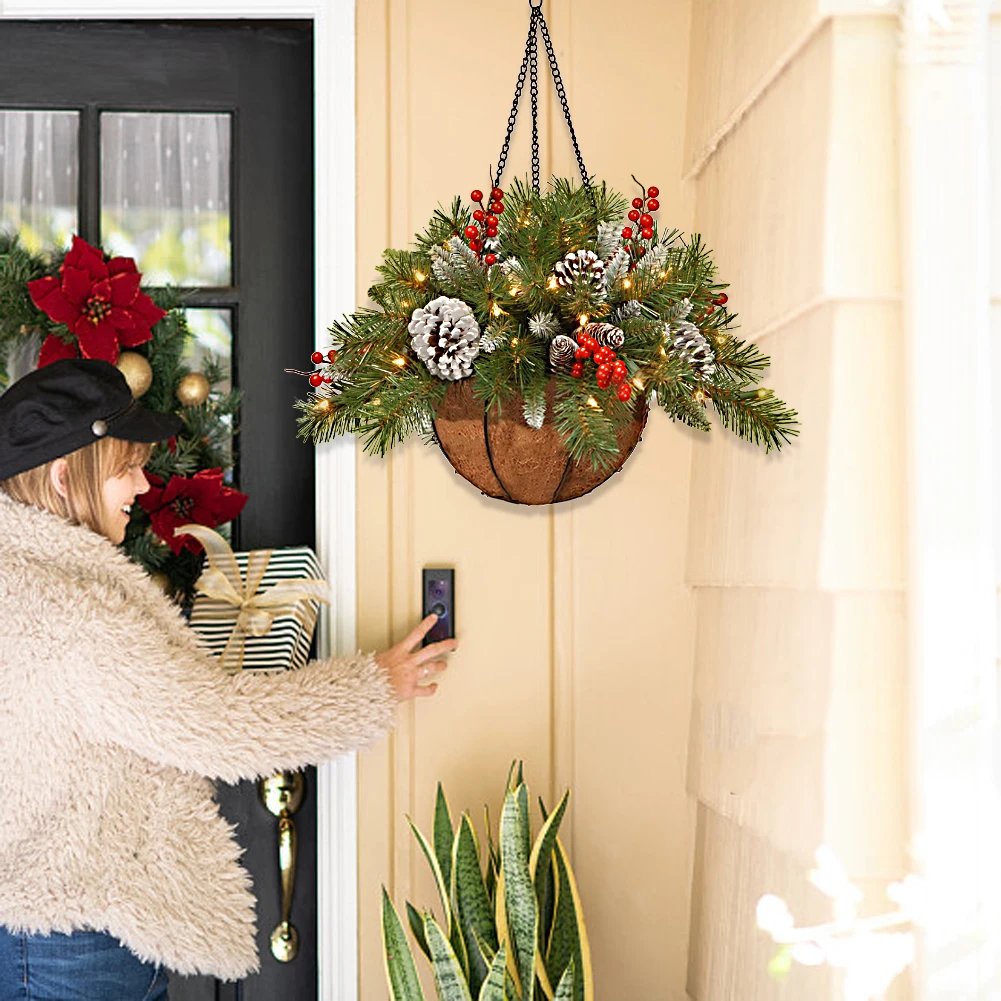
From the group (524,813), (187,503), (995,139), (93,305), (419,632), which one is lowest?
(524,813)

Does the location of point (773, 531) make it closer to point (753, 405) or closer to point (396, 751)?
point (753, 405)

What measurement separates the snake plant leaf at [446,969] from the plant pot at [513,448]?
2.33ft

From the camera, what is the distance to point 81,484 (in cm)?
158

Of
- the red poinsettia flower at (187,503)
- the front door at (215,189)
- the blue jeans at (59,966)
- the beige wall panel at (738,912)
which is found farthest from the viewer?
the front door at (215,189)

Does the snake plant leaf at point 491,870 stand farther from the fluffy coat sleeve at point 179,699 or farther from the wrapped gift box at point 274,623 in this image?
the wrapped gift box at point 274,623

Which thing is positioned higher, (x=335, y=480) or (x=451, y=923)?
(x=335, y=480)

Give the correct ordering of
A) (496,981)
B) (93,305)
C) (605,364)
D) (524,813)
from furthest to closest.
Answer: (93,305) → (524,813) → (496,981) → (605,364)

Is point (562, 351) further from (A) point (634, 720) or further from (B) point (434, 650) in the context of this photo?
(A) point (634, 720)

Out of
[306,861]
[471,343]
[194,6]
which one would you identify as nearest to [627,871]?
[306,861]

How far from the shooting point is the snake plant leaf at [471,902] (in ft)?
5.51

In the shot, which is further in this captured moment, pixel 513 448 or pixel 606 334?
pixel 513 448

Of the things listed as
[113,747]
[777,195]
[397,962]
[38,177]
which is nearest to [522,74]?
[777,195]

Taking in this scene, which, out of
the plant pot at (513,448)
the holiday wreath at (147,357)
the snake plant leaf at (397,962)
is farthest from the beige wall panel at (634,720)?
the holiday wreath at (147,357)

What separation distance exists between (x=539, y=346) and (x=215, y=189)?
43.0 inches
